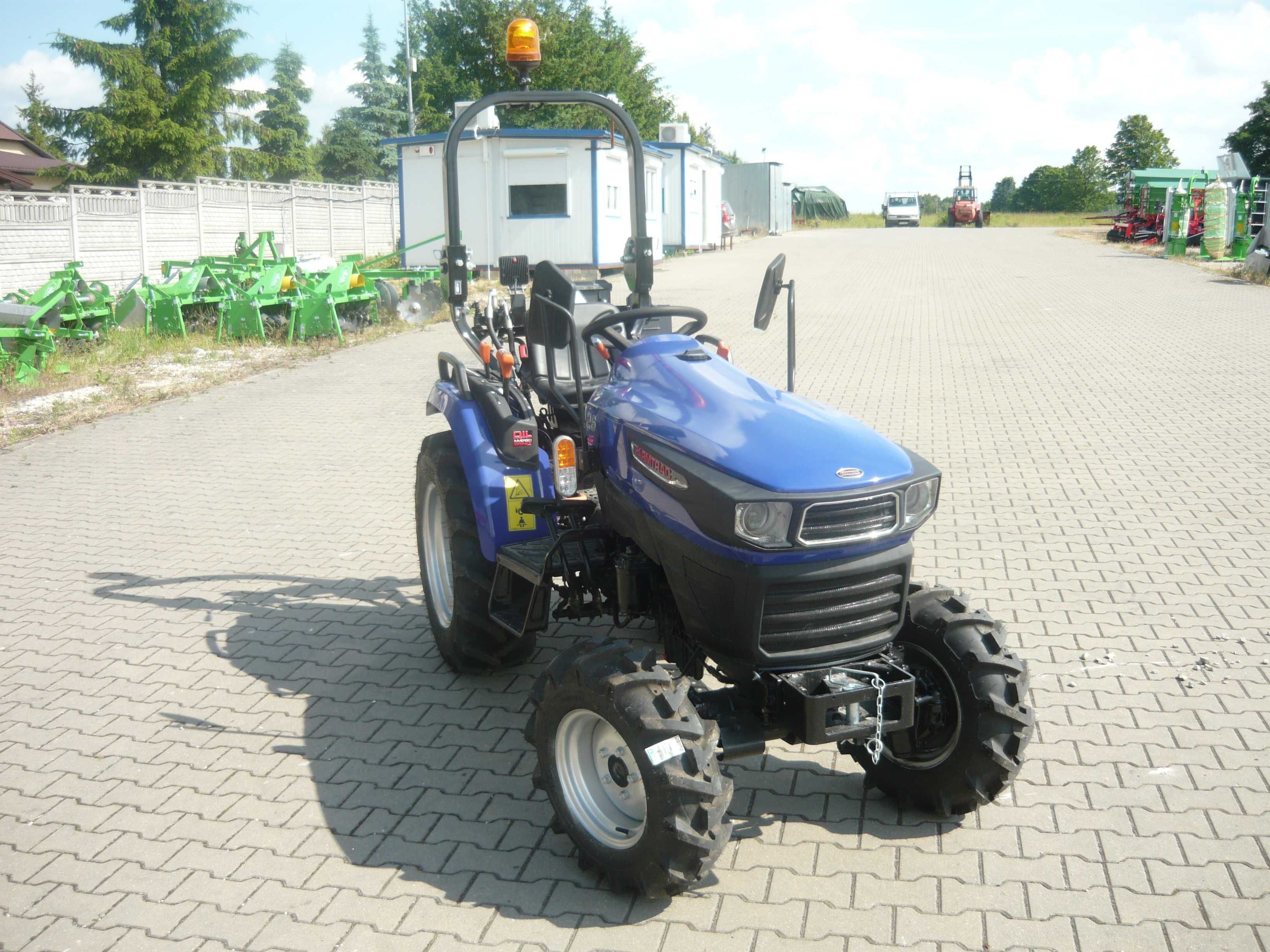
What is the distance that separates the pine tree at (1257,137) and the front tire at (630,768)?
54.8m

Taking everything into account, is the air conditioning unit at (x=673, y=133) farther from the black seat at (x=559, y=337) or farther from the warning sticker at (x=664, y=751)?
the warning sticker at (x=664, y=751)

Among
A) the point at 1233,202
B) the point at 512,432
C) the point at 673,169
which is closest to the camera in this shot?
the point at 512,432

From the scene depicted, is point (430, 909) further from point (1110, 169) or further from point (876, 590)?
point (1110, 169)

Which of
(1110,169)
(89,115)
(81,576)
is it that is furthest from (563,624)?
(1110,169)

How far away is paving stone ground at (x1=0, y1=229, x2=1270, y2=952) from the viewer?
3.02 m

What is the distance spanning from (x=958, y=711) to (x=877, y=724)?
0.34 meters

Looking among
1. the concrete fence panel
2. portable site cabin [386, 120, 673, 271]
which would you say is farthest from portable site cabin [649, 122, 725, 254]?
the concrete fence panel

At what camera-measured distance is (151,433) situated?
9648 mm

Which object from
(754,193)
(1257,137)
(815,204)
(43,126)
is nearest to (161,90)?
(43,126)

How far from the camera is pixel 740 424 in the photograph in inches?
118

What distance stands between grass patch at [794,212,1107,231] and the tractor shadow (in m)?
45.1

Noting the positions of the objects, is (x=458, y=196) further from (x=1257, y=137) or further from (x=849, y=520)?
(x=1257, y=137)

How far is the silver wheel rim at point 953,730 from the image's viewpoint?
3.24 m

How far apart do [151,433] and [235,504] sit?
281 centimetres
